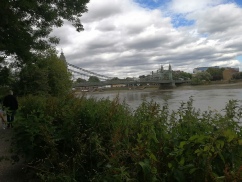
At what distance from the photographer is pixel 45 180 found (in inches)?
121

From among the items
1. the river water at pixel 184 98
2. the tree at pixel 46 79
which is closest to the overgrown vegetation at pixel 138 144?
the river water at pixel 184 98

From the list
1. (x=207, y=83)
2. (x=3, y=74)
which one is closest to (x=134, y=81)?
(x=207, y=83)

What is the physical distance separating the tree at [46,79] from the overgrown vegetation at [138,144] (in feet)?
47.9

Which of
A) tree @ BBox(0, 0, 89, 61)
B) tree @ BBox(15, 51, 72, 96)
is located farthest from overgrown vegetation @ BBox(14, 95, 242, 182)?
tree @ BBox(15, 51, 72, 96)

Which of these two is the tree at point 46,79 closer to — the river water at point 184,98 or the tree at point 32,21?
the river water at point 184,98

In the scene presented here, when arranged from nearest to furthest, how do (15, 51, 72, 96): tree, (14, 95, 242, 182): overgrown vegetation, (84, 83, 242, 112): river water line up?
(14, 95, 242, 182): overgrown vegetation < (84, 83, 242, 112): river water < (15, 51, 72, 96): tree

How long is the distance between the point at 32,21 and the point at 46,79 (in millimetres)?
13386

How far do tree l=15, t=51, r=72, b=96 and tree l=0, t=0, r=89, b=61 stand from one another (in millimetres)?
8743

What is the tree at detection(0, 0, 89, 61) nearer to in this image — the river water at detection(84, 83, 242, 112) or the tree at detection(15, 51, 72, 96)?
the river water at detection(84, 83, 242, 112)

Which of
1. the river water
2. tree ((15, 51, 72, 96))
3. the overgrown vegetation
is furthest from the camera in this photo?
tree ((15, 51, 72, 96))

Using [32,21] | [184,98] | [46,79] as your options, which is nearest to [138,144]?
[32,21]

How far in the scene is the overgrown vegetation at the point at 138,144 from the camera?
75.5 inches

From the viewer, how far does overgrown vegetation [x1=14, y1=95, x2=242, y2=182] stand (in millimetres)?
1918

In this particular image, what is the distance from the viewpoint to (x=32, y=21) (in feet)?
30.5
